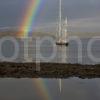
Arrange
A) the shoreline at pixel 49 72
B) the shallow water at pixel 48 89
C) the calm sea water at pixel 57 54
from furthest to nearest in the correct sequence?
the calm sea water at pixel 57 54, the shoreline at pixel 49 72, the shallow water at pixel 48 89

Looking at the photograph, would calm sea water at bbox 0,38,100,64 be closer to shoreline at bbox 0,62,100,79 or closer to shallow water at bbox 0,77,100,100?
shoreline at bbox 0,62,100,79

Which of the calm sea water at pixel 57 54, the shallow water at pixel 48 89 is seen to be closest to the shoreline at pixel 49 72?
the shallow water at pixel 48 89

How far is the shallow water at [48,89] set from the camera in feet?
47.1

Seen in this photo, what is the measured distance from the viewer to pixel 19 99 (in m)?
13.7

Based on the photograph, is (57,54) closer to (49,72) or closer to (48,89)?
(49,72)

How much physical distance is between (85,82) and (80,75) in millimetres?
3082

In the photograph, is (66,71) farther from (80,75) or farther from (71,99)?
(71,99)

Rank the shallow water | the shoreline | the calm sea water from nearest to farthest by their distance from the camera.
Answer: the shallow water < the shoreline < the calm sea water

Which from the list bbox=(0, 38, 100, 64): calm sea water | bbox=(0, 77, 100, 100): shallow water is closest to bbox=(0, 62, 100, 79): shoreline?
bbox=(0, 77, 100, 100): shallow water

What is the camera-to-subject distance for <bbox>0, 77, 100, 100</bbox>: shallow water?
14.4 meters

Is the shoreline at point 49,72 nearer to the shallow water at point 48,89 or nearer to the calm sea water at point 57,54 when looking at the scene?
the shallow water at point 48,89

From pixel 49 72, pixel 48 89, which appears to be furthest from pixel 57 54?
pixel 48 89

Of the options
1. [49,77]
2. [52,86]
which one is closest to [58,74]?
[49,77]

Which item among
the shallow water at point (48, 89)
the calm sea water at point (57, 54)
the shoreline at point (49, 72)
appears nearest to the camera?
the shallow water at point (48, 89)
